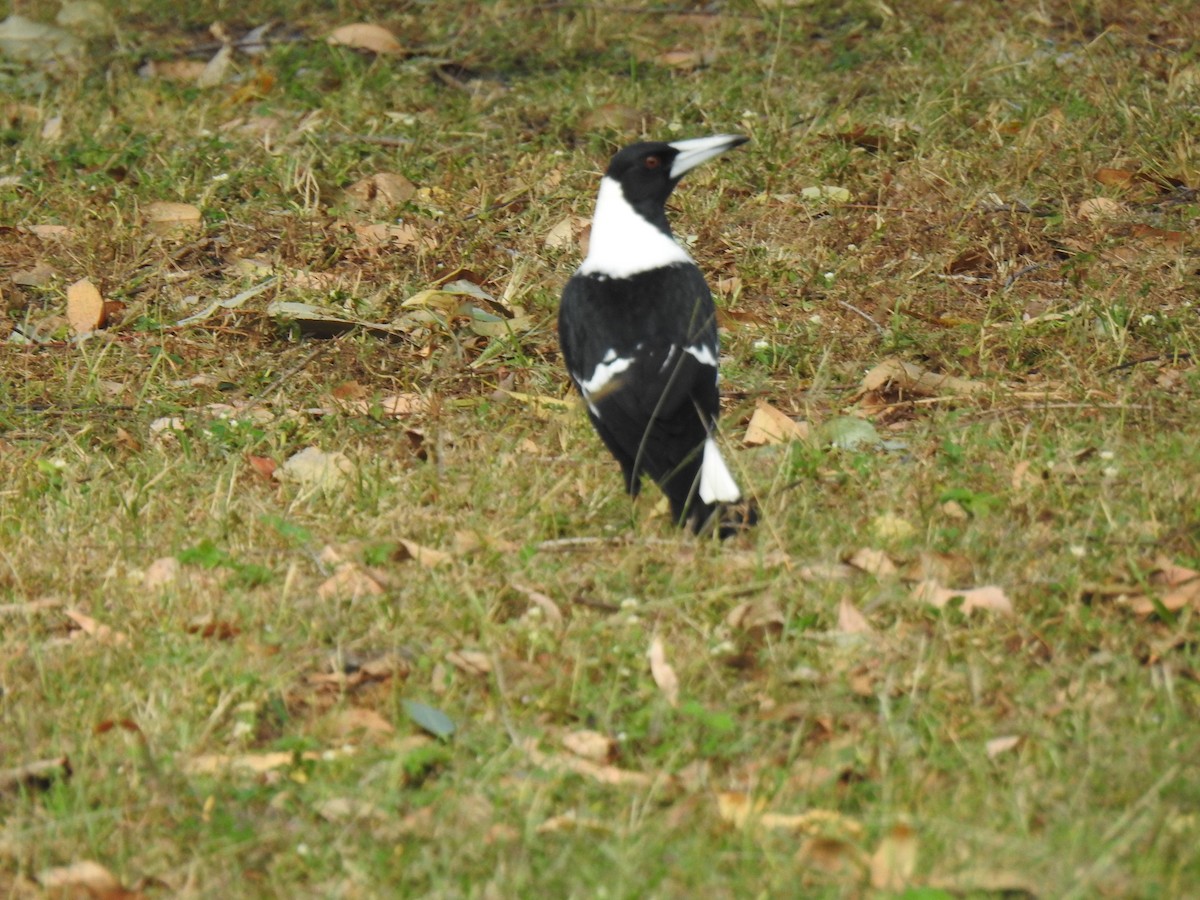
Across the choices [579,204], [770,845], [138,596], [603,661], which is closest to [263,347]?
[579,204]

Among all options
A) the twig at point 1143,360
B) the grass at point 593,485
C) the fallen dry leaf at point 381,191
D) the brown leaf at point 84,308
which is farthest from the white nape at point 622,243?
the brown leaf at point 84,308

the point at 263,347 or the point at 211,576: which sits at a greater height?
the point at 211,576

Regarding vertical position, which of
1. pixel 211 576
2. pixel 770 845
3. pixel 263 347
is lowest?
pixel 263 347

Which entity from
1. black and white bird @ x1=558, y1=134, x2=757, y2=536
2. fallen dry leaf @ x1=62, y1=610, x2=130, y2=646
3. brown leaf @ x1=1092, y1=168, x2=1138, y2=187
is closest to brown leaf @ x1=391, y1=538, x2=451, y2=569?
black and white bird @ x1=558, y1=134, x2=757, y2=536

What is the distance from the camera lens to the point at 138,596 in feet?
11.5

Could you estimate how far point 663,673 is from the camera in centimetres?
319

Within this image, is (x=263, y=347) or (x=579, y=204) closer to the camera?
(x=263, y=347)

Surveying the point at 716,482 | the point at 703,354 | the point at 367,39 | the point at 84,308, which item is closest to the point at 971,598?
the point at 716,482

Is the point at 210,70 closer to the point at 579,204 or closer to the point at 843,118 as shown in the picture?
the point at 579,204

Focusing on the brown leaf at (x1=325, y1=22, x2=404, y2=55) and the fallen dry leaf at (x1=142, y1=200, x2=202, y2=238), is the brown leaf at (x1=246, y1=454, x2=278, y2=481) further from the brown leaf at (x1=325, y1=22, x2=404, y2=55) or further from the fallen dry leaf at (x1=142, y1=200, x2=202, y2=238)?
the brown leaf at (x1=325, y1=22, x2=404, y2=55)

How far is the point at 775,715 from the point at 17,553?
71.0 inches

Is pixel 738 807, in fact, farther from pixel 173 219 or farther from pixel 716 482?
pixel 173 219

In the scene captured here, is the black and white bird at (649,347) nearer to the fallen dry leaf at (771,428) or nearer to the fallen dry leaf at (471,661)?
the fallen dry leaf at (771,428)

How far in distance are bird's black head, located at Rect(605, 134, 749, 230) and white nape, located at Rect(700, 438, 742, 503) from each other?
984mm
